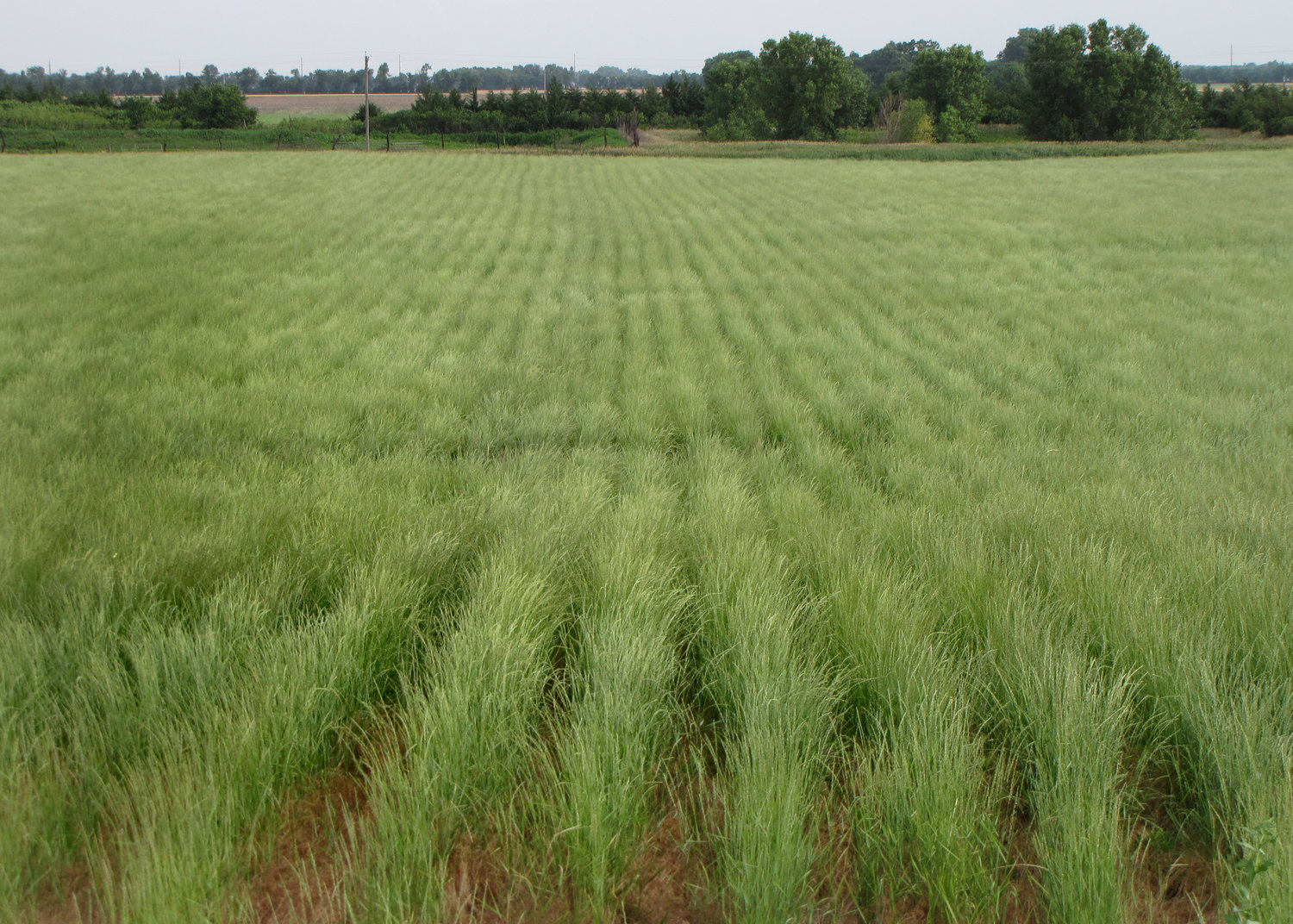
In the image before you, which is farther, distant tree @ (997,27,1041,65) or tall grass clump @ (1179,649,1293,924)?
distant tree @ (997,27,1041,65)

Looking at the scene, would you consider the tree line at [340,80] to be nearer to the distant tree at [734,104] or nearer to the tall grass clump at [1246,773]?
the distant tree at [734,104]

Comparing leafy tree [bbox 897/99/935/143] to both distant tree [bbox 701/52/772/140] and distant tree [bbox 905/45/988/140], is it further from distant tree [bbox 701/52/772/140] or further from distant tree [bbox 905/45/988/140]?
distant tree [bbox 701/52/772/140]

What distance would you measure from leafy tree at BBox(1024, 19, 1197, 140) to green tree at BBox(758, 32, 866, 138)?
13.3m

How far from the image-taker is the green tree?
58.2 m

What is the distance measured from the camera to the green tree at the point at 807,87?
58156 mm

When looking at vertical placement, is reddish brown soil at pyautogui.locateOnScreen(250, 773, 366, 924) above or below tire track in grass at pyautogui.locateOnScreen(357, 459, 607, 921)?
below

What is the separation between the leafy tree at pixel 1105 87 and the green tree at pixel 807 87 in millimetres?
13262

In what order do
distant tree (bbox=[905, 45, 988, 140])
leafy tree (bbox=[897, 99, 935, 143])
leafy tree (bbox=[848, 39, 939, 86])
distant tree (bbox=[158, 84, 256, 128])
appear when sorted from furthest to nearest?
leafy tree (bbox=[848, 39, 939, 86])
distant tree (bbox=[905, 45, 988, 140])
leafy tree (bbox=[897, 99, 935, 143])
distant tree (bbox=[158, 84, 256, 128])

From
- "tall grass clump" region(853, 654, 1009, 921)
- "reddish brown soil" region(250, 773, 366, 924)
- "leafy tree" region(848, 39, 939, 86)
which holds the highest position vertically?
A: "leafy tree" region(848, 39, 939, 86)

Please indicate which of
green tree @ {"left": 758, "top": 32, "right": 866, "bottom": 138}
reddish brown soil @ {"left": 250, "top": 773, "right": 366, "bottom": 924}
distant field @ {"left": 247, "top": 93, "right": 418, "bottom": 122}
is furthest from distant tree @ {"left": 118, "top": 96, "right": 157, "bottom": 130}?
reddish brown soil @ {"left": 250, "top": 773, "right": 366, "bottom": 924}

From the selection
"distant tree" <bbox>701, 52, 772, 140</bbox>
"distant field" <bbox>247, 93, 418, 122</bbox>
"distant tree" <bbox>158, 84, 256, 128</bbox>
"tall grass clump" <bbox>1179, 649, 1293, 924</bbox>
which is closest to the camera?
"tall grass clump" <bbox>1179, 649, 1293, 924</bbox>

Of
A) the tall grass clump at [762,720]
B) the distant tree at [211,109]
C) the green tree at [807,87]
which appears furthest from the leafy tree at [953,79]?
the tall grass clump at [762,720]

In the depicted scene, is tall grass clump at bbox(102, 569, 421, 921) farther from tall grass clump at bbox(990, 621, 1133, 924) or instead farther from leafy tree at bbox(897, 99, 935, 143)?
leafy tree at bbox(897, 99, 935, 143)

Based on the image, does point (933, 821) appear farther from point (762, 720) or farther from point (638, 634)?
point (638, 634)
